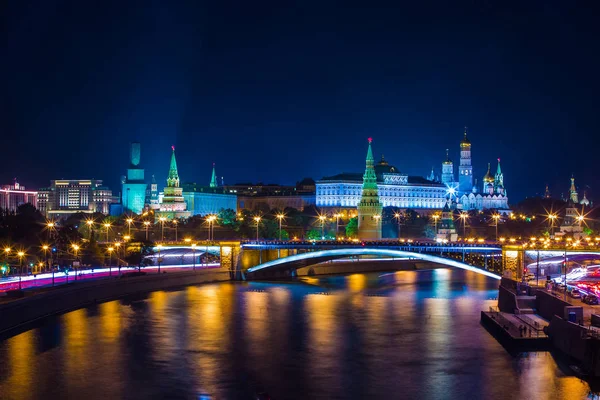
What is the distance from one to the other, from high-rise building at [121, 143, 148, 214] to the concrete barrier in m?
79.4

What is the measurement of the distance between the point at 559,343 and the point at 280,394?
10.6 metres

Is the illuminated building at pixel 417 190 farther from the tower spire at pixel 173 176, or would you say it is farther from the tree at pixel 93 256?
the tree at pixel 93 256

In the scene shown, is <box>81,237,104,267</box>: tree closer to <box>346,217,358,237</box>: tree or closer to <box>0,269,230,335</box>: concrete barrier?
<box>0,269,230,335</box>: concrete barrier

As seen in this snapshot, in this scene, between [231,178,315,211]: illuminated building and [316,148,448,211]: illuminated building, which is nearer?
[316,148,448,211]: illuminated building

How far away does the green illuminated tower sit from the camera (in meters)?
100

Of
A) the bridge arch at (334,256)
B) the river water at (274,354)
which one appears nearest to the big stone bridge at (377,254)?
the bridge arch at (334,256)

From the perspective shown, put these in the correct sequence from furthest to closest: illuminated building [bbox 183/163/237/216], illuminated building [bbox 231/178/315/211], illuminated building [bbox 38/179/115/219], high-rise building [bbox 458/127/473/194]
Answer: illuminated building [bbox 38/179/115/219] → high-rise building [bbox 458/127/473/194] → illuminated building [bbox 231/178/315/211] → illuminated building [bbox 183/163/237/216]

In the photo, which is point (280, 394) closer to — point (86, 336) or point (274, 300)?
point (86, 336)

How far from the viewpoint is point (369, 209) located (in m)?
100

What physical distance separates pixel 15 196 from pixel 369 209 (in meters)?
87.3

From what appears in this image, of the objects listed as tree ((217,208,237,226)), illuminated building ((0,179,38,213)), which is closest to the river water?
tree ((217,208,237,226))

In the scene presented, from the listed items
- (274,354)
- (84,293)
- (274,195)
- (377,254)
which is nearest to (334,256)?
(377,254)

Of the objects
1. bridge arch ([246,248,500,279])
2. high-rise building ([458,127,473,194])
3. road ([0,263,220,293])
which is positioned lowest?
road ([0,263,220,293])

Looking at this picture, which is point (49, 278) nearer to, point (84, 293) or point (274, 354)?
point (84, 293)
